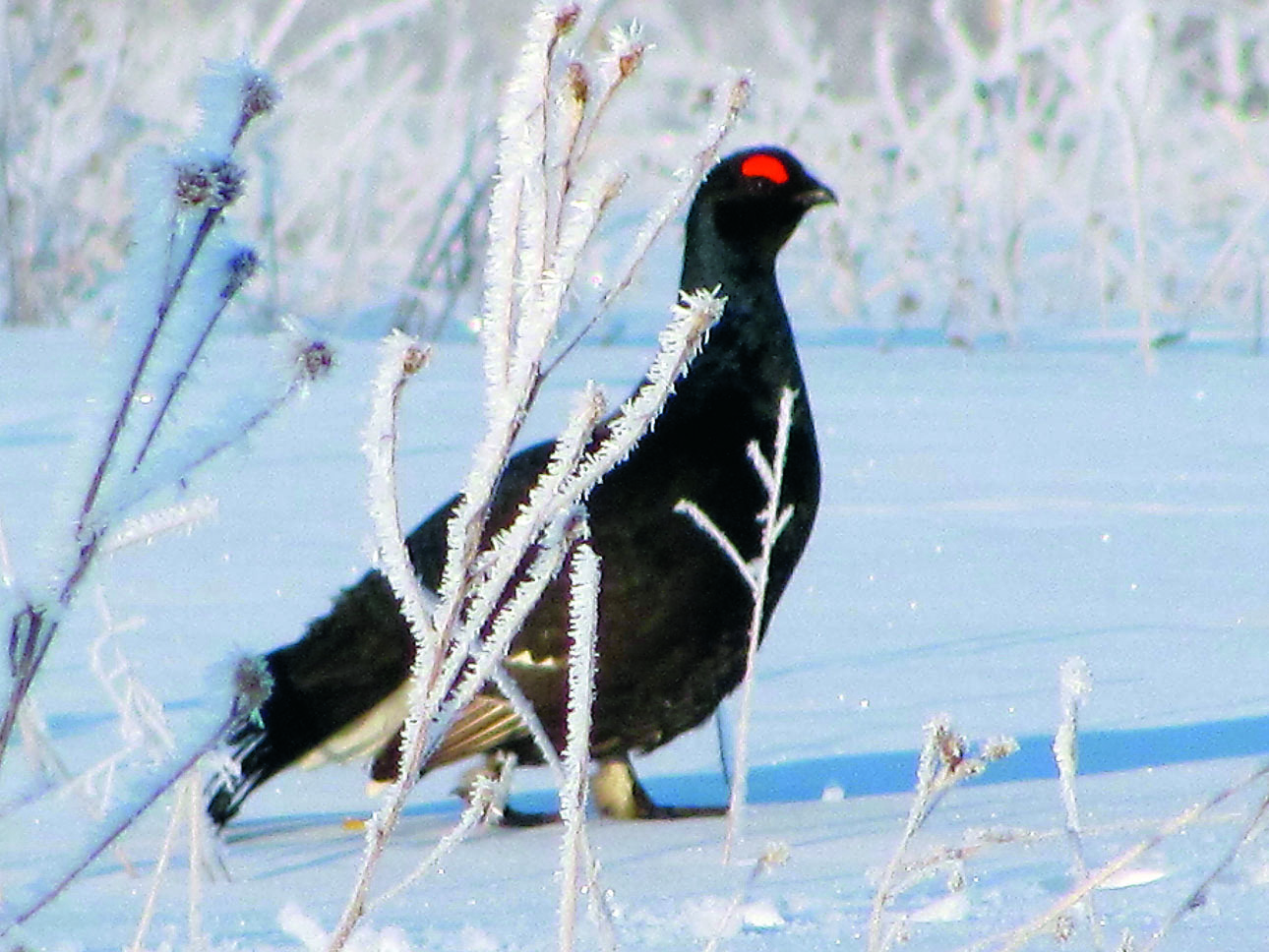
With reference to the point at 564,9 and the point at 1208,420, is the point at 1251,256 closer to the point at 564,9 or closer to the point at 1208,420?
the point at 1208,420

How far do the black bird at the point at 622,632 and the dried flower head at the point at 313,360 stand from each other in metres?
1.73

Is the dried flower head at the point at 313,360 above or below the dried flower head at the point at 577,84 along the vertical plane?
below

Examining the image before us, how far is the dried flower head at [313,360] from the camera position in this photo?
1.09 metres

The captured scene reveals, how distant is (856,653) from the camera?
3406mm

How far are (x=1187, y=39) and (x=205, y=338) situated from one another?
19340mm

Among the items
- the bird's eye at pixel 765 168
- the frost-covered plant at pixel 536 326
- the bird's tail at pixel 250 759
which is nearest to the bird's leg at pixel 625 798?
the bird's tail at pixel 250 759

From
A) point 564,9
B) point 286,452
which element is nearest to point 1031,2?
point 286,452

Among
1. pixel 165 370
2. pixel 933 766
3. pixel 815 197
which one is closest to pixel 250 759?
pixel 815 197

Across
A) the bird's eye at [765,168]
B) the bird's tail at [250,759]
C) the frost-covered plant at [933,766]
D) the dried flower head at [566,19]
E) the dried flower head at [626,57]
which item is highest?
the dried flower head at [566,19]

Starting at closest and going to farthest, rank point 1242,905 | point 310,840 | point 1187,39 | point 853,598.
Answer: point 1242,905 < point 310,840 < point 853,598 < point 1187,39

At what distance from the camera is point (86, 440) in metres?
1.19

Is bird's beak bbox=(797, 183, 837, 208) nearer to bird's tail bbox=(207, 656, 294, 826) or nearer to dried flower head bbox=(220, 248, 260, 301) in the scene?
bird's tail bbox=(207, 656, 294, 826)

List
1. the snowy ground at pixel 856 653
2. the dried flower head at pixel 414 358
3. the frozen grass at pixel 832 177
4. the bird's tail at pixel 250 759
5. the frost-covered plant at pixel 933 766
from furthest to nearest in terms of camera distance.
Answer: the frozen grass at pixel 832 177
the bird's tail at pixel 250 759
the snowy ground at pixel 856 653
the frost-covered plant at pixel 933 766
the dried flower head at pixel 414 358

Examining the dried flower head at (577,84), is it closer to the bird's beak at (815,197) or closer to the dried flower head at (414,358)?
the dried flower head at (414,358)
